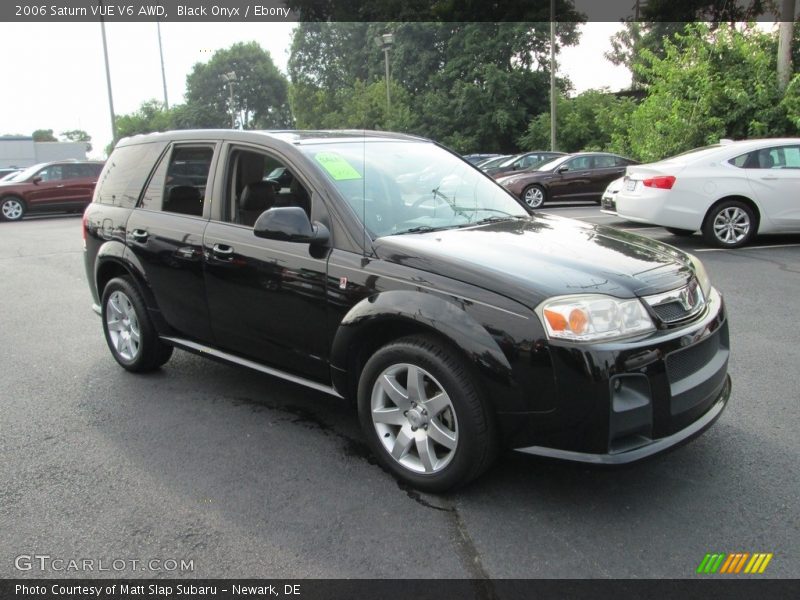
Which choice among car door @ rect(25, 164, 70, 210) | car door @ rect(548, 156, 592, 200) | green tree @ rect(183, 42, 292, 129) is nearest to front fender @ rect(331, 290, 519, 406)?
green tree @ rect(183, 42, 292, 129)

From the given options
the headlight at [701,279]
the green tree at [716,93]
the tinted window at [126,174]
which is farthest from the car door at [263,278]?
the green tree at [716,93]

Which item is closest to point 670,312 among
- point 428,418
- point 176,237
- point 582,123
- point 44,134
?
point 428,418

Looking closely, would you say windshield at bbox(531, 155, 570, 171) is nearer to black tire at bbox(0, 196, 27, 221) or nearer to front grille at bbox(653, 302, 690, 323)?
black tire at bbox(0, 196, 27, 221)

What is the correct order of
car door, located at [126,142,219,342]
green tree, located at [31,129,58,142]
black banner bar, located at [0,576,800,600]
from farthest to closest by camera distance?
green tree, located at [31,129,58,142]
car door, located at [126,142,219,342]
black banner bar, located at [0,576,800,600]

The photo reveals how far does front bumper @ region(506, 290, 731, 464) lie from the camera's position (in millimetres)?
2729

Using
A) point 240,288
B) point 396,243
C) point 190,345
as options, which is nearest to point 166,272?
point 190,345

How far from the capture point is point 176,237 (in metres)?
4.32

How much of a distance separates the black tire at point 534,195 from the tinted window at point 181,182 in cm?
1289

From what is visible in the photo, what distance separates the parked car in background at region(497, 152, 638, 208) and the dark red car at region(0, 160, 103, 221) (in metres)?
11.8

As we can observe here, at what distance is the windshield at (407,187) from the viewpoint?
12.0ft

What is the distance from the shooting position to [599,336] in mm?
2779

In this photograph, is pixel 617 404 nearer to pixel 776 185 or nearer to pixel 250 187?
pixel 250 187

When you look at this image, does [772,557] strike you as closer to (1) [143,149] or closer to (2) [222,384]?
(2) [222,384]

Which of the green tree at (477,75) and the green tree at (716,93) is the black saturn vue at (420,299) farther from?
the green tree at (477,75)
